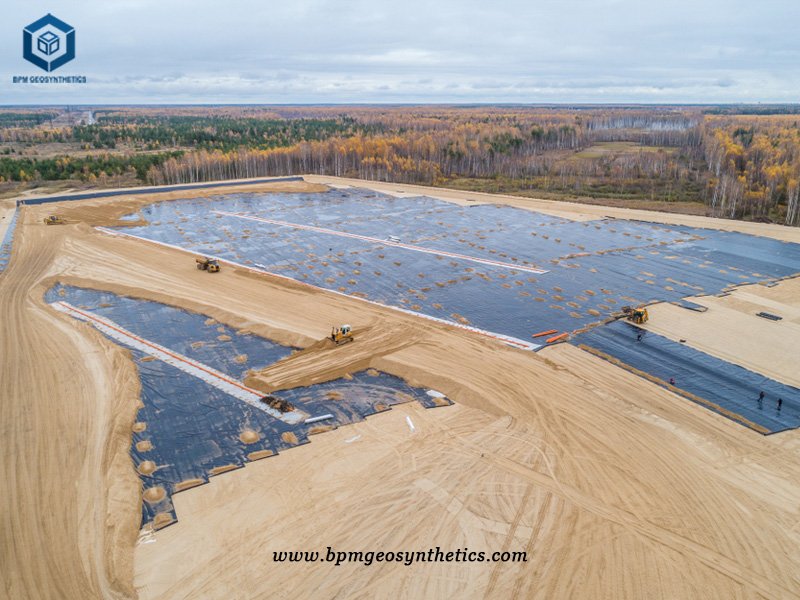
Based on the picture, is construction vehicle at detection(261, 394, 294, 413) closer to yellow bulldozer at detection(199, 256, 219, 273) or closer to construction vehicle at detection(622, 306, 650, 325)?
yellow bulldozer at detection(199, 256, 219, 273)

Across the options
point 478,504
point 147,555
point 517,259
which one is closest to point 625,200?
point 517,259

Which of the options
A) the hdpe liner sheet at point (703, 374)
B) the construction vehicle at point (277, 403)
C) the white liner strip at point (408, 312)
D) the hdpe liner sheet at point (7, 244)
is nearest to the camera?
the construction vehicle at point (277, 403)

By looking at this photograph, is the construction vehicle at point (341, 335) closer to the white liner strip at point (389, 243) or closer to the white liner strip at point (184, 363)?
the white liner strip at point (184, 363)

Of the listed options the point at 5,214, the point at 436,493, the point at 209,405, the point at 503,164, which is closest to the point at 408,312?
the point at 209,405

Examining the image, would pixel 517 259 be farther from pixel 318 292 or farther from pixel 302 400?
pixel 302 400

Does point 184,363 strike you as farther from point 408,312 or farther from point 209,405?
point 408,312

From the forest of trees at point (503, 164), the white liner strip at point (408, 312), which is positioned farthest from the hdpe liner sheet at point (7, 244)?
the forest of trees at point (503, 164)
